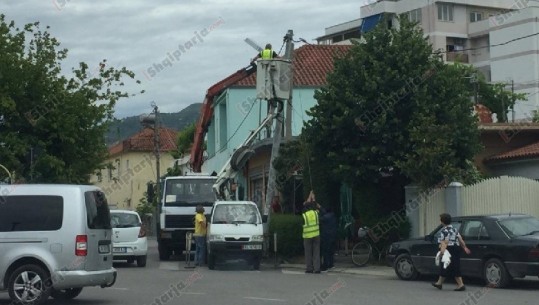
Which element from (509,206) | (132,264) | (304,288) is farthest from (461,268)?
(132,264)

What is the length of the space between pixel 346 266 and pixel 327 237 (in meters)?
1.45

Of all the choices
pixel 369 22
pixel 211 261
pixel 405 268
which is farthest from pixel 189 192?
pixel 369 22

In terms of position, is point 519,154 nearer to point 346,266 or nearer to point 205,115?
point 346,266

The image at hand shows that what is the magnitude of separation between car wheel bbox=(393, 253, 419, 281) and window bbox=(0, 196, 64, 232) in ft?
30.6

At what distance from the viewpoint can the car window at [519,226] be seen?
61.9 feet

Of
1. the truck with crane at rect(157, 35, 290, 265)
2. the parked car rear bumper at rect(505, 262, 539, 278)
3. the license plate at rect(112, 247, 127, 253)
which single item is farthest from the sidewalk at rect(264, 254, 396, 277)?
the parked car rear bumper at rect(505, 262, 539, 278)

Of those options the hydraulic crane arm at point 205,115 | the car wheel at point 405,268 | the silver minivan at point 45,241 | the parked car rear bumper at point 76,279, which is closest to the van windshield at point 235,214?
the car wheel at point 405,268

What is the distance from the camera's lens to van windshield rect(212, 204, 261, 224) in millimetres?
25656

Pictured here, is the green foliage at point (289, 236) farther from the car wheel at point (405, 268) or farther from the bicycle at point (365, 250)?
the car wheel at point (405, 268)

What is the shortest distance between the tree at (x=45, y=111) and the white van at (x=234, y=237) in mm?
6487

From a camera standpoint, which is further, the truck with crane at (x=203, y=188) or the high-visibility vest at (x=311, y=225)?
the truck with crane at (x=203, y=188)

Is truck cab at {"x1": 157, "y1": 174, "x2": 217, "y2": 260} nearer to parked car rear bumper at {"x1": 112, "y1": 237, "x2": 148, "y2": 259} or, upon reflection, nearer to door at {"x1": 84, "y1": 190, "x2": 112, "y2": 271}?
parked car rear bumper at {"x1": 112, "y1": 237, "x2": 148, "y2": 259}

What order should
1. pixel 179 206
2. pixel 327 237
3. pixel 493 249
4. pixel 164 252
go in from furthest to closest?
pixel 164 252 → pixel 179 206 → pixel 327 237 → pixel 493 249

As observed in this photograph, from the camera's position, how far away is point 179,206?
2898 centimetres
